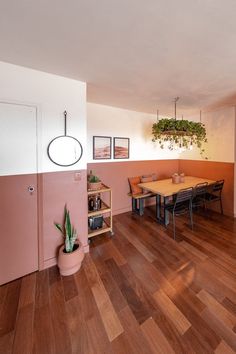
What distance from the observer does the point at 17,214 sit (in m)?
1.76

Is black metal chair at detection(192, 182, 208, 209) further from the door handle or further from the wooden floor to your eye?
the door handle

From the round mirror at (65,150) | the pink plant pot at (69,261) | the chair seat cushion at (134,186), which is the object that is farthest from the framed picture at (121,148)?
the pink plant pot at (69,261)

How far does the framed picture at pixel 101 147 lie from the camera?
3.19 metres

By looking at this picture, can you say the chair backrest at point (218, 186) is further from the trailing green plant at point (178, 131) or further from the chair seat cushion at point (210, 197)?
the trailing green plant at point (178, 131)

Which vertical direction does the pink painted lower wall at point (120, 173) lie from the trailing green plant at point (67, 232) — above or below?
above

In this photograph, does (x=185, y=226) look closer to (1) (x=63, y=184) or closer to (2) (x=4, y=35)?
(1) (x=63, y=184)

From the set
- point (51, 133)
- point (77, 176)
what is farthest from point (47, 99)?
point (77, 176)

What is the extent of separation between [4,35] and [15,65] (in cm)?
43

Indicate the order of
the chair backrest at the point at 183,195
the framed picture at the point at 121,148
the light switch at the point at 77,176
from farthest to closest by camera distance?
the framed picture at the point at 121,148, the chair backrest at the point at 183,195, the light switch at the point at 77,176

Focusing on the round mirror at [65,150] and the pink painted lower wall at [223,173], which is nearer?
the round mirror at [65,150]

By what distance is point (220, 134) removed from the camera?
3.51 m

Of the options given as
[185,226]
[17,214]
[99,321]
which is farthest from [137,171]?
[99,321]

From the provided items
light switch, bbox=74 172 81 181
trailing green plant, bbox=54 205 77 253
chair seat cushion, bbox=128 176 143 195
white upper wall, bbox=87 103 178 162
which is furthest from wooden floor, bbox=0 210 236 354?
white upper wall, bbox=87 103 178 162

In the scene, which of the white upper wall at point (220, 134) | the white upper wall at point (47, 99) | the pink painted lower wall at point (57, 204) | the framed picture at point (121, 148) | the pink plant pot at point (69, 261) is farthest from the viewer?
the framed picture at point (121, 148)
